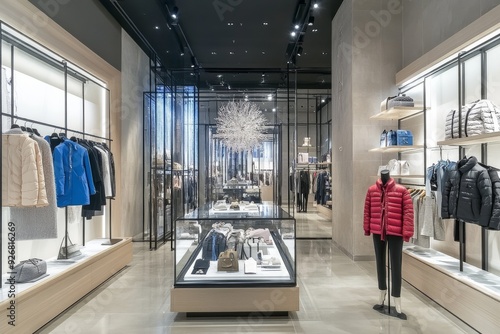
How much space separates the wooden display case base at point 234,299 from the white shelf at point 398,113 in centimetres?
306

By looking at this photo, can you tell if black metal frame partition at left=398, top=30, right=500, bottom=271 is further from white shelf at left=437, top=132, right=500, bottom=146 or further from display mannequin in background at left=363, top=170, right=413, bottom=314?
display mannequin in background at left=363, top=170, right=413, bottom=314

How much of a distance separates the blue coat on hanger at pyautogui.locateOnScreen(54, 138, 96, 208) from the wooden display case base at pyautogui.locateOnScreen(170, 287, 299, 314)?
5.43 ft

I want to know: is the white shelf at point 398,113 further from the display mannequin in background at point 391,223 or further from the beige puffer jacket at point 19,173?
the beige puffer jacket at point 19,173

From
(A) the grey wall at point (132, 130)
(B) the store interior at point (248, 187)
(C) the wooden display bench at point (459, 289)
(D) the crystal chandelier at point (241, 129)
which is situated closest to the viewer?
(C) the wooden display bench at point (459, 289)

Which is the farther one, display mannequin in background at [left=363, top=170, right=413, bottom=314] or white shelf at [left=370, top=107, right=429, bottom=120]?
white shelf at [left=370, top=107, right=429, bottom=120]

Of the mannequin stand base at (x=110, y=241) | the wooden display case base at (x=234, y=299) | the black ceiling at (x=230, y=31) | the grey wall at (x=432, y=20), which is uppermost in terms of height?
the black ceiling at (x=230, y=31)

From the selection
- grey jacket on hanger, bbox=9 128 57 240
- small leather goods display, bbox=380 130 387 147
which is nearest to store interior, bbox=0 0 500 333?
grey jacket on hanger, bbox=9 128 57 240

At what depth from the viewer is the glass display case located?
3.27m

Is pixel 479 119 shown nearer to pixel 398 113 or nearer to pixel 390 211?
pixel 390 211

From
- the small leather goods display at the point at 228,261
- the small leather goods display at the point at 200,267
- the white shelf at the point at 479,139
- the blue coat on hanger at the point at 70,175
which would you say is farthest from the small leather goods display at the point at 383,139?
the blue coat on hanger at the point at 70,175

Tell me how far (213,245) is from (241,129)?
421cm

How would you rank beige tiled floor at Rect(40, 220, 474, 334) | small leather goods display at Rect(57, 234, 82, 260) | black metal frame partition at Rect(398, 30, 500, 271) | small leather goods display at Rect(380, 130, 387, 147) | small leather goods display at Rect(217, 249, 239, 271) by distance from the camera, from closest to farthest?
1. beige tiled floor at Rect(40, 220, 474, 334)
2. small leather goods display at Rect(217, 249, 239, 271)
3. black metal frame partition at Rect(398, 30, 500, 271)
4. small leather goods display at Rect(57, 234, 82, 260)
5. small leather goods display at Rect(380, 130, 387, 147)

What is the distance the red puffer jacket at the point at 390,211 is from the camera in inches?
129

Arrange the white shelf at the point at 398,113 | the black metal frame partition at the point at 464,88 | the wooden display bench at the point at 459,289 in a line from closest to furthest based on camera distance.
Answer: the wooden display bench at the point at 459,289
the black metal frame partition at the point at 464,88
the white shelf at the point at 398,113
